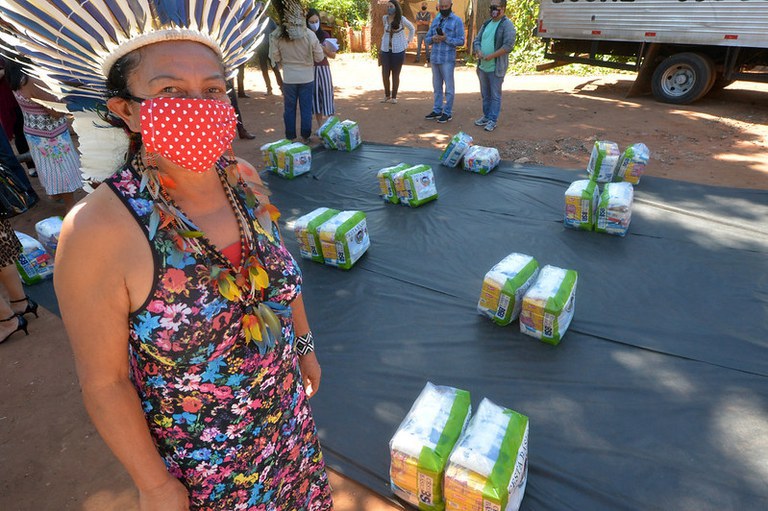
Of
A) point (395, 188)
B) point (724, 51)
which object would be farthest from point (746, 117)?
point (395, 188)

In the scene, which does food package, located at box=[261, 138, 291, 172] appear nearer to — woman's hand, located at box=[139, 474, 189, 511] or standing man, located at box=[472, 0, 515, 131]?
standing man, located at box=[472, 0, 515, 131]

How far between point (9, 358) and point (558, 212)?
475 centimetres

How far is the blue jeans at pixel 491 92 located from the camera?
7125mm

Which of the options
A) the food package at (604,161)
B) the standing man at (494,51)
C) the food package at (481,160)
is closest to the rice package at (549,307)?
the food package at (604,161)

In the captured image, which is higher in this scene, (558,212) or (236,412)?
(236,412)

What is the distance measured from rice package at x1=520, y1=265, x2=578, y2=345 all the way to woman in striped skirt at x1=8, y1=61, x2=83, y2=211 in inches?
169

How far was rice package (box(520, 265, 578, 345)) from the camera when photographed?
2812 mm

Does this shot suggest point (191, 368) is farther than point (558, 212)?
No

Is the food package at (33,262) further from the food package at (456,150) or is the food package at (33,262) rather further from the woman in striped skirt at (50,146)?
the food package at (456,150)

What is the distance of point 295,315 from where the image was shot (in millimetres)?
1551

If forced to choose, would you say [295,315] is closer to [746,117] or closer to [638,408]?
[638,408]

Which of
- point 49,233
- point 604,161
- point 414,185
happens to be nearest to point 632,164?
point 604,161

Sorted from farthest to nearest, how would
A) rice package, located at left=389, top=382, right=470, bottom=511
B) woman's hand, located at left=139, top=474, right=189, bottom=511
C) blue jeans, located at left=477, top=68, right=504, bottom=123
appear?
blue jeans, located at left=477, top=68, right=504, bottom=123, rice package, located at left=389, top=382, right=470, bottom=511, woman's hand, located at left=139, top=474, right=189, bottom=511

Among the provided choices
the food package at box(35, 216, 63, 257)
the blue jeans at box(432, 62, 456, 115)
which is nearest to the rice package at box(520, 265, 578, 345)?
the food package at box(35, 216, 63, 257)
